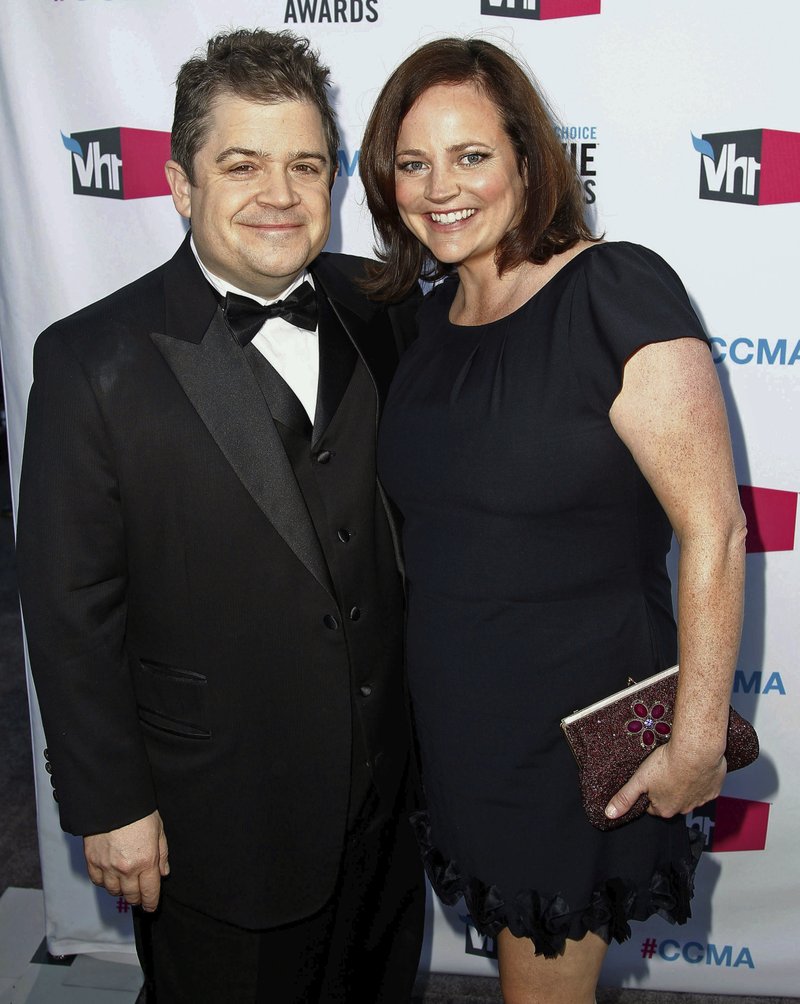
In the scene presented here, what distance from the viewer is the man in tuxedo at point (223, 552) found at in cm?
161

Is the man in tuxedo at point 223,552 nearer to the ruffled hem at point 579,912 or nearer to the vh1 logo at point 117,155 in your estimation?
the ruffled hem at point 579,912

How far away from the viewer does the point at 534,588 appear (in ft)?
5.31

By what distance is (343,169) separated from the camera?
2.41 metres

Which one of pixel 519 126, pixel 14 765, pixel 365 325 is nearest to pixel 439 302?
pixel 365 325

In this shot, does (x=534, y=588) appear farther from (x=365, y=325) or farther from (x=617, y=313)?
(x=365, y=325)

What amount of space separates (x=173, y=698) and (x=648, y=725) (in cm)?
81

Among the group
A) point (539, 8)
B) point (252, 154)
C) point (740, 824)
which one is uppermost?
point (539, 8)

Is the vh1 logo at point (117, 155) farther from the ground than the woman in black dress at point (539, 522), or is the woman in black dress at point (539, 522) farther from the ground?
the vh1 logo at point (117, 155)

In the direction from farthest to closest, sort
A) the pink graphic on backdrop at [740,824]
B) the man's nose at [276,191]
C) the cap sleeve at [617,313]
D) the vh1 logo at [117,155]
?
the pink graphic on backdrop at [740,824] → the vh1 logo at [117,155] → the man's nose at [276,191] → the cap sleeve at [617,313]

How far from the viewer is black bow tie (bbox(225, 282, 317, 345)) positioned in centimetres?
168

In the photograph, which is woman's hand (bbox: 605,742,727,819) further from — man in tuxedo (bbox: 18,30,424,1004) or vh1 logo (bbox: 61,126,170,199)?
vh1 logo (bbox: 61,126,170,199)

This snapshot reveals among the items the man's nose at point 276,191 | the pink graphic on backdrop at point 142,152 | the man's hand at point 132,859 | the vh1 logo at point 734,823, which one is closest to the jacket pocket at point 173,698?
the man's hand at point 132,859

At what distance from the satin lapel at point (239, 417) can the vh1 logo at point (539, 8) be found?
111cm

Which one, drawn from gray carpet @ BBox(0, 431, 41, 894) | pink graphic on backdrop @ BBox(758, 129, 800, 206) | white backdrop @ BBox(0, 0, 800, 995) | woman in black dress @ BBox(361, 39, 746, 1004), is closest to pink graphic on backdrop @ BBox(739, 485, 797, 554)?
white backdrop @ BBox(0, 0, 800, 995)
